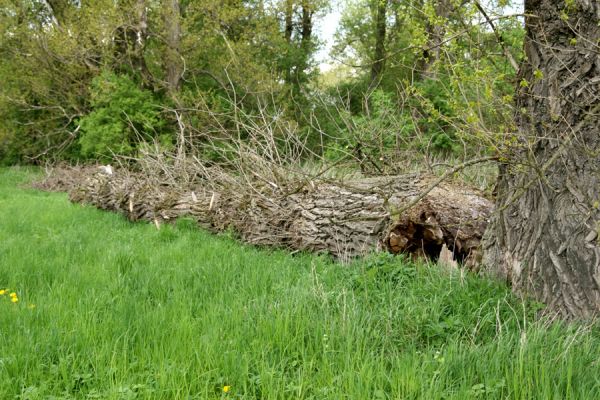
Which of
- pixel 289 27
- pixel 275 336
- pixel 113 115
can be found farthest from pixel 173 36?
pixel 275 336

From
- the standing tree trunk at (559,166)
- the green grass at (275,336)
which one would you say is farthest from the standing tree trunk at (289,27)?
the standing tree trunk at (559,166)

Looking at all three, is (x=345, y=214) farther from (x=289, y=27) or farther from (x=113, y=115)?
(x=289, y=27)

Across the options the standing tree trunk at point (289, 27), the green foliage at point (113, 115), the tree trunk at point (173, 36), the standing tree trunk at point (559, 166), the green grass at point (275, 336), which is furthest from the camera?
the standing tree trunk at point (289, 27)

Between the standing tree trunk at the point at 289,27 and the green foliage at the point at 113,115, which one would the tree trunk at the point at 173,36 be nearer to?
the green foliage at the point at 113,115

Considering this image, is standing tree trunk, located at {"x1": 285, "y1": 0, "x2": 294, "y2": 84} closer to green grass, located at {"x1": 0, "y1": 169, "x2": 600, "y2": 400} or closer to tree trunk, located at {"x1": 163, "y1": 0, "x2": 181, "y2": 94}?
tree trunk, located at {"x1": 163, "y1": 0, "x2": 181, "y2": 94}

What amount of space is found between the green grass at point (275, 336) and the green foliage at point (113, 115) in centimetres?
1252

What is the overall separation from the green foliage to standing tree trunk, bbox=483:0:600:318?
14.1 metres

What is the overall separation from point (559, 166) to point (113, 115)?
627 inches

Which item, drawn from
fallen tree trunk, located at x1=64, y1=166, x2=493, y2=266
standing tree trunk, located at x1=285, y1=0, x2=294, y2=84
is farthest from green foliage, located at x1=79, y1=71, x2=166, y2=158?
fallen tree trunk, located at x1=64, y1=166, x2=493, y2=266

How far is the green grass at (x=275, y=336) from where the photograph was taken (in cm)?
243

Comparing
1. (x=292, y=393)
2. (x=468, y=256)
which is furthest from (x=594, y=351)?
(x=468, y=256)

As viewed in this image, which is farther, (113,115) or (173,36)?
(173,36)

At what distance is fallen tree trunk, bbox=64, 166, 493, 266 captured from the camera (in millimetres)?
4922

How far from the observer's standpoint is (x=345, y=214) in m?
5.57
